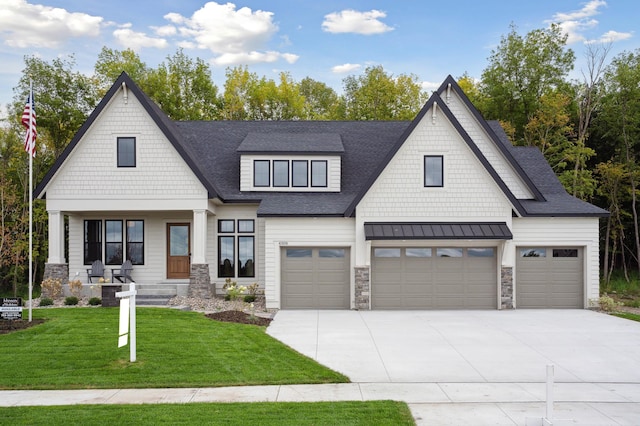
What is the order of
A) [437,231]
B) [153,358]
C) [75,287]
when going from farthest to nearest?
[75,287] → [437,231] → [153,358]

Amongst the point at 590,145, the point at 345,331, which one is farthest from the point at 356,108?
the point at 345,331

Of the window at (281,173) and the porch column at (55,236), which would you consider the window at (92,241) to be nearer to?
the porch column at (55,236)

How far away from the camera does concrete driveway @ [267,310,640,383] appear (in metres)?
10.1

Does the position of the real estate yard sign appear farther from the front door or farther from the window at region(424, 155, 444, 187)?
the window at region(424, 155, 444, 187)

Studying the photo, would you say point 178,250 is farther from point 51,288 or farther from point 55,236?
point 51,288

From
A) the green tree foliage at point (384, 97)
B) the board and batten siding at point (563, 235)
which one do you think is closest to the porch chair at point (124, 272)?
the board and batten siding at point (563, 235)

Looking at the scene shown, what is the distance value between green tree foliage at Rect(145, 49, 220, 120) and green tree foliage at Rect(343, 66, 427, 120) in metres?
10.8

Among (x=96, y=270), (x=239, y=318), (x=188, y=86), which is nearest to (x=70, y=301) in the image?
(x=96, y=270)

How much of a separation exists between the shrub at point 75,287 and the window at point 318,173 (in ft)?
30.6

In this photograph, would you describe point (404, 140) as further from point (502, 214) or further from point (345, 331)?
point (345, 331)

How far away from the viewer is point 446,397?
28.3ft

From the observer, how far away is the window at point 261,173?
70.1 feet

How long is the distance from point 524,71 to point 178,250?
82.0 ft

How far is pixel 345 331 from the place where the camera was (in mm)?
14336
